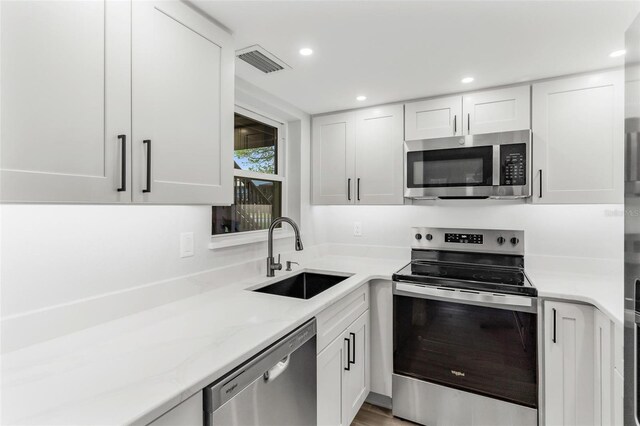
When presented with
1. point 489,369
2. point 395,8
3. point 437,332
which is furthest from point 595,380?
point 395,8

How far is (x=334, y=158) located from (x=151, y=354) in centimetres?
199

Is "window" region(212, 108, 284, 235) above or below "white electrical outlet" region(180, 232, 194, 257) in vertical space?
above

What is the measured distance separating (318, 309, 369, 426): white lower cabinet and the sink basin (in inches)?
12.4

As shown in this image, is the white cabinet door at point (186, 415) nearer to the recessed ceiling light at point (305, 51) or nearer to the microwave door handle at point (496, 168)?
the recessed ceiling light at point (305, 51)

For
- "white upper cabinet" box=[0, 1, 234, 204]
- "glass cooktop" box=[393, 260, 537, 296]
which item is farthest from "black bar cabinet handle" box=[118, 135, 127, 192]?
"glass cooktop" box=[393, 260, 537, 296]

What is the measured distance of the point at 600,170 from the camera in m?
1.91

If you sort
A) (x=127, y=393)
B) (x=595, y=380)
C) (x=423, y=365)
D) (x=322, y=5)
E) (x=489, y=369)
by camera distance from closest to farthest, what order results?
1. (x=127, y=393)
2. (x=322, y=5)
3. (x=595, y=380)
4. (x=489, y=369)
5. (x=423, y=365)

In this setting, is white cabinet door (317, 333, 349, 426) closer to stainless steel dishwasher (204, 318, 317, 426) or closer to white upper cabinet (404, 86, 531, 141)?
stainless steel dishwasher (204, 318, 317, 426)

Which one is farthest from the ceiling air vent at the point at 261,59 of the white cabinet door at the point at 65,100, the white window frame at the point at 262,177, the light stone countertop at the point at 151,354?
the light stone countertop at the point at 151,354

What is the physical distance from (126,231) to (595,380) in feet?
7.82

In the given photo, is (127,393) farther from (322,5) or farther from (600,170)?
(600,170)

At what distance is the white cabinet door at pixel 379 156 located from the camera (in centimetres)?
247

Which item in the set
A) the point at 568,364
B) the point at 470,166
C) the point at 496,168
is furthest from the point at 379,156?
the point at 568,364

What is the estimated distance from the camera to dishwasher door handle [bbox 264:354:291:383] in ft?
3.99
